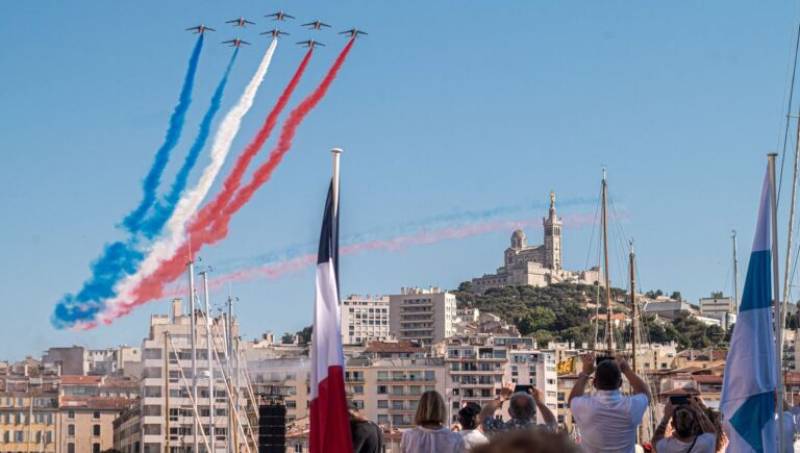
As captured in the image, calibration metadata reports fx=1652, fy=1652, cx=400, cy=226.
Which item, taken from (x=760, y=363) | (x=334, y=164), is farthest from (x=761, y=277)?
(x=334, y=164)

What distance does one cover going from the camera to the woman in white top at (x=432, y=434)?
10.3m

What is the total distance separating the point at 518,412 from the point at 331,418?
1.20 meters

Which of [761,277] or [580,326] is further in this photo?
[580,326]

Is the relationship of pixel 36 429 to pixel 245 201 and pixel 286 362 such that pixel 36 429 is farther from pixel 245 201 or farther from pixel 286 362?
A: pixel 245 201

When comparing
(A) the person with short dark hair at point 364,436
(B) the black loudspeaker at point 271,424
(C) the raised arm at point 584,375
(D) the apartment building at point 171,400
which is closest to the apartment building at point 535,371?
(D) the apartment building at point 171,400

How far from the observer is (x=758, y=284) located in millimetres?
12930

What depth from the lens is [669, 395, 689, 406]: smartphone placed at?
1183 cm

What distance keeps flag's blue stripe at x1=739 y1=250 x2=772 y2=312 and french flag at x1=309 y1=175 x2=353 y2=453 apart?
12.2 ft

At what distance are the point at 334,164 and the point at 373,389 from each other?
106m

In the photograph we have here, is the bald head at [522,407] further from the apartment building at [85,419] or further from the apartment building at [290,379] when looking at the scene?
the apartment building at [290,379]

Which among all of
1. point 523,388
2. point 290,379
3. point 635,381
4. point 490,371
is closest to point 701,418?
point 635,381

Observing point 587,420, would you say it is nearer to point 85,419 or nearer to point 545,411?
point 545,411

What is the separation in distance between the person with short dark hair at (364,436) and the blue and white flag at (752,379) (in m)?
3.08

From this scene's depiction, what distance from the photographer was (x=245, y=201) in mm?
59906
